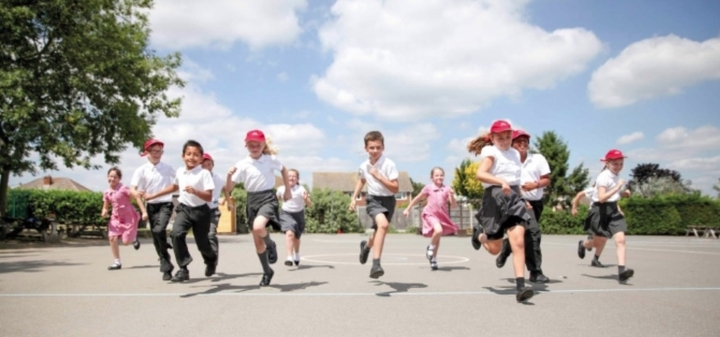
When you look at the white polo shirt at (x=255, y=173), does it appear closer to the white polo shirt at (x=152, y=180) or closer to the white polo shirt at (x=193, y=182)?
the white polo shirt at (x=193, y=182)

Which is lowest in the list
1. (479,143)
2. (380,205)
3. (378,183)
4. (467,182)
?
(380,205)

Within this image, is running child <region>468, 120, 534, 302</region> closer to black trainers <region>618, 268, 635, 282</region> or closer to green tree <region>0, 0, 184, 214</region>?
black trainers <region>618, 268, 635, 282</region>

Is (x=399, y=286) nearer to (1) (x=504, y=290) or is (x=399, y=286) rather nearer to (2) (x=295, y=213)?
(1) (x=504, y=290)

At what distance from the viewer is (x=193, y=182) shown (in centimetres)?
801

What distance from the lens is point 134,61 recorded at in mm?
24469

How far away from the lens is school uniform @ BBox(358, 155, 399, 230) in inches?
307

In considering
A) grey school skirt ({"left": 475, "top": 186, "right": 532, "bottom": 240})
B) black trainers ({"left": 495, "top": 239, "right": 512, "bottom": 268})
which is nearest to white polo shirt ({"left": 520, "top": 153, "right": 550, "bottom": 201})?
black trainers ({"left": 495, "top": 239, "right": 512, "bottom": 268})

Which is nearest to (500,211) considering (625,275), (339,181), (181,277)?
(625,275)

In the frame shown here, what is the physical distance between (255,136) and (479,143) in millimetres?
3039

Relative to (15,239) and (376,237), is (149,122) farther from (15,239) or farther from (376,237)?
(376,237)

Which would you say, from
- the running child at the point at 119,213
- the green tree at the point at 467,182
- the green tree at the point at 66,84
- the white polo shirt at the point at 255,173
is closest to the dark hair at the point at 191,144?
the white polo shirt at the point at 255,173

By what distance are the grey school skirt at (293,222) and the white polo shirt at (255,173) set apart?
2879 millimetres

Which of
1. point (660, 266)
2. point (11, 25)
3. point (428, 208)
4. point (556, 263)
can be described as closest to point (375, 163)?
point (428, 208)

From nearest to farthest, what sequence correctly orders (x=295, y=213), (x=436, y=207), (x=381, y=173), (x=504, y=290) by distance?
1. (x=504, y=290)
2. (x=381, y=173)
3. (x=436, y=207)
4. (x=295, y=213)
